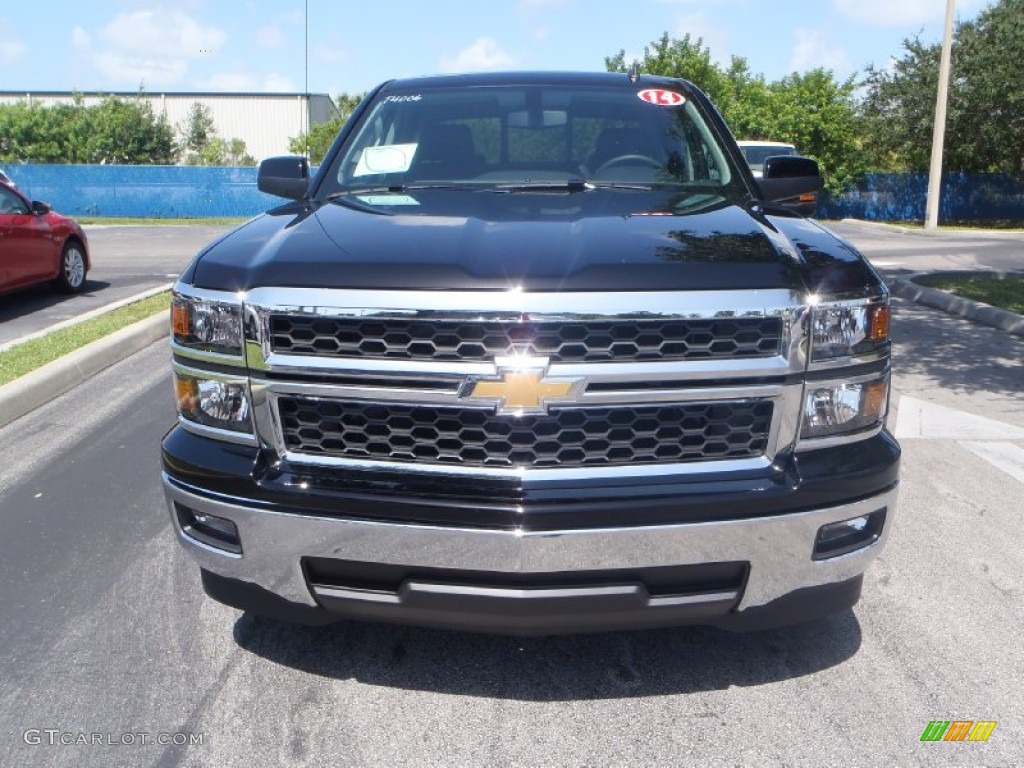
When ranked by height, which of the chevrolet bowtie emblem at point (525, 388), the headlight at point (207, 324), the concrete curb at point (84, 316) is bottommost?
the concrete curb at point (84, 316)

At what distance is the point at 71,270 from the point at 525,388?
35.4 feet

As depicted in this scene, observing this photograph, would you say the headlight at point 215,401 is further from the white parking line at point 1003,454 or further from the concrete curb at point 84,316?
the concrete curb at point 84,316

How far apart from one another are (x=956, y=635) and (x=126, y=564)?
3165 mm

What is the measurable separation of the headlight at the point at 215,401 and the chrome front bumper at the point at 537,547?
21cm

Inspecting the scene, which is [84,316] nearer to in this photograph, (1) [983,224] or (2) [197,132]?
(1) [983,224]

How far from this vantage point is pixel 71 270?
11.9 m

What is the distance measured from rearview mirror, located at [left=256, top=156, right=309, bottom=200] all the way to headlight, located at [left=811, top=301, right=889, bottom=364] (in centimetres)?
241

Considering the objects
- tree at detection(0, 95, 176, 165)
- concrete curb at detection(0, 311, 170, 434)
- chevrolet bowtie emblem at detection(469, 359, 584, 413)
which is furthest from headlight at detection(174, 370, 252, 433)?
tree at detection(0, 95, 176, 165)

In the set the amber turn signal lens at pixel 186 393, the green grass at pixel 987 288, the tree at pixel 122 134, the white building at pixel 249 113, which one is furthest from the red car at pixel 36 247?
the white building at pixel 249 113

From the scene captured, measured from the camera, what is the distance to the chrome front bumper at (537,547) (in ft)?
8.44

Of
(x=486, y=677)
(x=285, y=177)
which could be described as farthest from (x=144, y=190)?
(x=486, y=677)

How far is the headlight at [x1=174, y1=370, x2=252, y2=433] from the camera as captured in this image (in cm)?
Result: 279

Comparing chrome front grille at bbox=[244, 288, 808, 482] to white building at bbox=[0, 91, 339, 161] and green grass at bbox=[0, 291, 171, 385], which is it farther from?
white building at bbox=[0, 91, 339, 161]

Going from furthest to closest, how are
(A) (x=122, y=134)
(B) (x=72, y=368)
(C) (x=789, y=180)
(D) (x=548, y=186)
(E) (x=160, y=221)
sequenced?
(A) (x=122, y=134) < (E) (x=160, y=221) < (B) (x=72, y=368) < (C) (x=789, y=180) < (D) (x=548, y=186)
